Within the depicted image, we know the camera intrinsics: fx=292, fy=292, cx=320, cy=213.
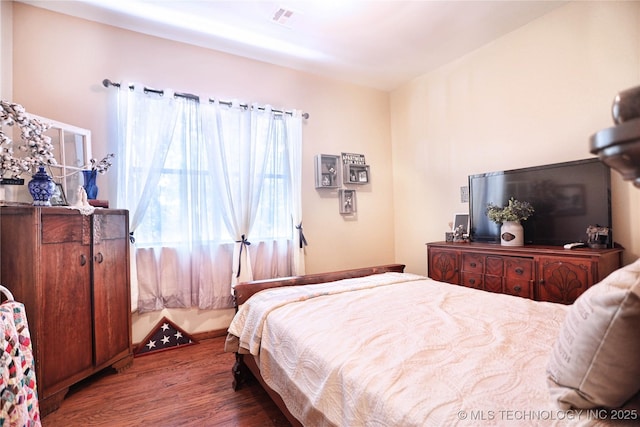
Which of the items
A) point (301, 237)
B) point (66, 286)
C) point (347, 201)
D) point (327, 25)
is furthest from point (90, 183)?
point (347, 201)

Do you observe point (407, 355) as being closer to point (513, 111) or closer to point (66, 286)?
point (66, 286)

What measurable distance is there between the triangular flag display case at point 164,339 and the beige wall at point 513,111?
2.83m

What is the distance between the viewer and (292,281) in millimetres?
2285

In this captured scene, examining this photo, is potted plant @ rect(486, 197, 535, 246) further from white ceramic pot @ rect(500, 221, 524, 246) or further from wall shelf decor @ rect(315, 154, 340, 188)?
wall shelf decor @ rect(315, 154, 340, 188)

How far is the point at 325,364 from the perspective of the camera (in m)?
1.10

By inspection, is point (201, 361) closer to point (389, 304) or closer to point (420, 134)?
point (389, 304)

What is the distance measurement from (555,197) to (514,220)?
1.16ft

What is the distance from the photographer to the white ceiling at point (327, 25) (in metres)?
2.42

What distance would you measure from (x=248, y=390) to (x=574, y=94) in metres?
3.47

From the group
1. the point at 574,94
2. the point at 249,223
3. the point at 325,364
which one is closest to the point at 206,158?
the point at 249,223

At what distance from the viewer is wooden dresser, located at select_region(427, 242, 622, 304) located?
2031 mm

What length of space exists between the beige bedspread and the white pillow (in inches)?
2.6

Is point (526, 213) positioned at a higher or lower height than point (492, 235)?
higher

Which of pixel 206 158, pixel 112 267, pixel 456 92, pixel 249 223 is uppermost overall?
pixel 456 92
